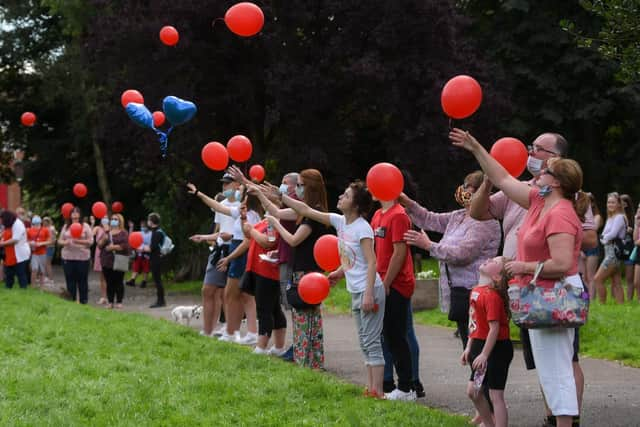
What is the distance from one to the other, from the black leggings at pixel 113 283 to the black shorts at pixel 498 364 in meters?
14.0

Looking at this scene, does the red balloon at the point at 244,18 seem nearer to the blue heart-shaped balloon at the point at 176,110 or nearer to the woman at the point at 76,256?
the blue heart-shaped balloon at the point at 176,110

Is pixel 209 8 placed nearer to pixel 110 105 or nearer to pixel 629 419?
pixel 110 105

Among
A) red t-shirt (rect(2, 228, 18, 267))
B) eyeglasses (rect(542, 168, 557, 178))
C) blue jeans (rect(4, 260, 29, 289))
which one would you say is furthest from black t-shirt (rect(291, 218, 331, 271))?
blue jeans (rect(4, 260, 29, 289))

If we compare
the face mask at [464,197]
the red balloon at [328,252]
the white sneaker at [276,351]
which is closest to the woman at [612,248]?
the white sneaker at [276,351]

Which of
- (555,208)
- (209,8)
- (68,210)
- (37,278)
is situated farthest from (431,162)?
(555,208)

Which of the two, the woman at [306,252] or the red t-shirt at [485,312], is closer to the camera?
the red t-shirt at [485,312]

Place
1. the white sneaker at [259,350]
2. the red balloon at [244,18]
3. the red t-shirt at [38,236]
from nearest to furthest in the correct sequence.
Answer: the red balloon at [244,18]
the white sneaker at [259,350]
the red t-shirt at [38,236]

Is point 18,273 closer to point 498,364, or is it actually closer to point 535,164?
point 498,364

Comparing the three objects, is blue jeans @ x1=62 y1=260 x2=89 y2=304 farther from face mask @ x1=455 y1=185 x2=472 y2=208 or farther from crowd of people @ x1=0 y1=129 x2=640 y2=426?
face mask @ x1=455 y1=185 x2=472 y2=208

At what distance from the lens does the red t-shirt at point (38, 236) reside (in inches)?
960

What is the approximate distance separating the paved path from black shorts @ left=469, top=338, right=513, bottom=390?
33.1 inches

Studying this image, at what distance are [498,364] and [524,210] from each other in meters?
1.10

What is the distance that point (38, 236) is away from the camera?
2439 centimetres

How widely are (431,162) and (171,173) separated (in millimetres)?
8407
